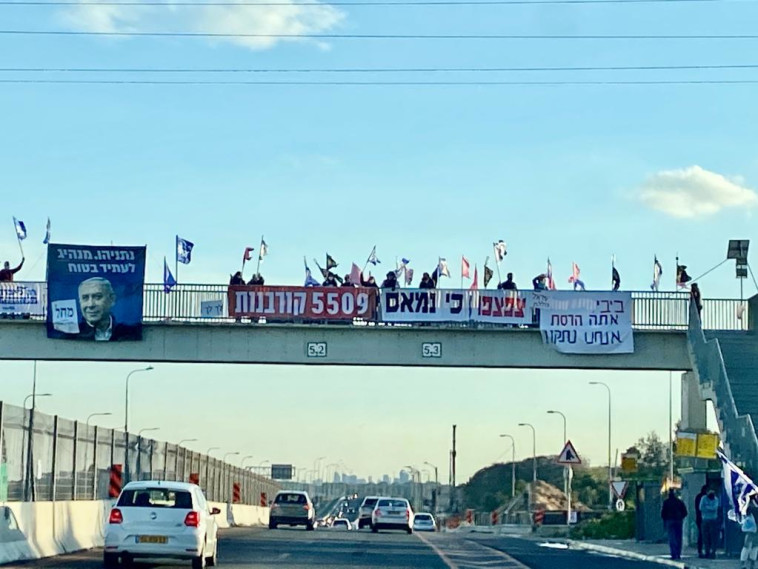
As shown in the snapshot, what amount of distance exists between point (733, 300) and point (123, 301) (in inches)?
732

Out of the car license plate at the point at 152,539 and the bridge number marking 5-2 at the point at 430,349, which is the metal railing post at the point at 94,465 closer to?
the bridge number marking 5-2 at the point at 430,349

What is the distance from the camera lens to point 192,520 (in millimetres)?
23969

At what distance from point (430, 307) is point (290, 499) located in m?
18.2

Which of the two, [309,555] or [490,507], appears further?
[490,507]

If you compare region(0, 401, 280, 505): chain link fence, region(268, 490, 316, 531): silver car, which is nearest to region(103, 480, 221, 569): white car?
region(0, 401, 280, 505): chain link fence

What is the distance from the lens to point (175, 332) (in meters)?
42.5

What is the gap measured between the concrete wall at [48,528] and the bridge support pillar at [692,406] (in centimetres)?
1908

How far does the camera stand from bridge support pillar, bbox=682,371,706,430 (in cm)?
4438

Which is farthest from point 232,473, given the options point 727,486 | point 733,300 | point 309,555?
point 727,486

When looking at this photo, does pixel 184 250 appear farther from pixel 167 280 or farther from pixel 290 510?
pixel 290 510

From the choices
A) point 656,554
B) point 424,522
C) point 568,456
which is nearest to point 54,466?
point 656,554

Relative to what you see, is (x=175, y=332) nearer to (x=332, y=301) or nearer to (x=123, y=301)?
(x=123, y=301)

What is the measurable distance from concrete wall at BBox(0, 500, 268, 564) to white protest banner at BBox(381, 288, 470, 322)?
37.5ft

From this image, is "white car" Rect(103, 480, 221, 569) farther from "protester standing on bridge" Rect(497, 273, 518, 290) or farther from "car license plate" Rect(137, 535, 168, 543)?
"protester standing on bridge" Rect(497, 273, 518, 290)
